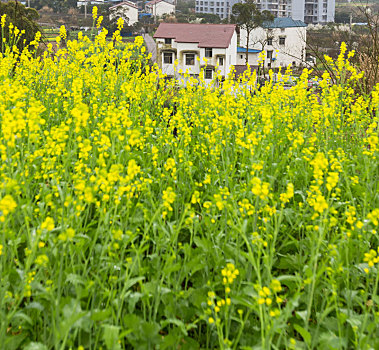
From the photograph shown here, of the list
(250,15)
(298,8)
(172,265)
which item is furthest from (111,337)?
(298,8)

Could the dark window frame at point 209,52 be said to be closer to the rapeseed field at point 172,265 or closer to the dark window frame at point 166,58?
the dark window frame at point 166,58

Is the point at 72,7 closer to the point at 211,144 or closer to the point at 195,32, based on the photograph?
the point at 195,32

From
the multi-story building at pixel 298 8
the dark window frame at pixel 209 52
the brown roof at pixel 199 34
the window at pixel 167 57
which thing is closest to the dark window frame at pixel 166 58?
the window at pixel 167 57

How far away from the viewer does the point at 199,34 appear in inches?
1690

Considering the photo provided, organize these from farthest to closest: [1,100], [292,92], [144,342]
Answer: [292,92], [1,100], [144,342]

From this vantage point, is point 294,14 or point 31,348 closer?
point 31,348

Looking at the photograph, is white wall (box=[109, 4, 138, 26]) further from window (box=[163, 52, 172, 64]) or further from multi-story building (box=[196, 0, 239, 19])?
multi-story building (box=[196, 0, 239, 19])

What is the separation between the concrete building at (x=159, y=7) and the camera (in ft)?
310

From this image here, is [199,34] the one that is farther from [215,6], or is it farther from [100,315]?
[215,6]

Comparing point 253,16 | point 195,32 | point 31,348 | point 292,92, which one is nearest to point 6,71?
point 292,92

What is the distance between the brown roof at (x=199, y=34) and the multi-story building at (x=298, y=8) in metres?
93.3

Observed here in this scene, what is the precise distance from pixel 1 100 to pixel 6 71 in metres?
1.30

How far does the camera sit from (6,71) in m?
5.58

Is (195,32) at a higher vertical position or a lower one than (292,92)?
higher
